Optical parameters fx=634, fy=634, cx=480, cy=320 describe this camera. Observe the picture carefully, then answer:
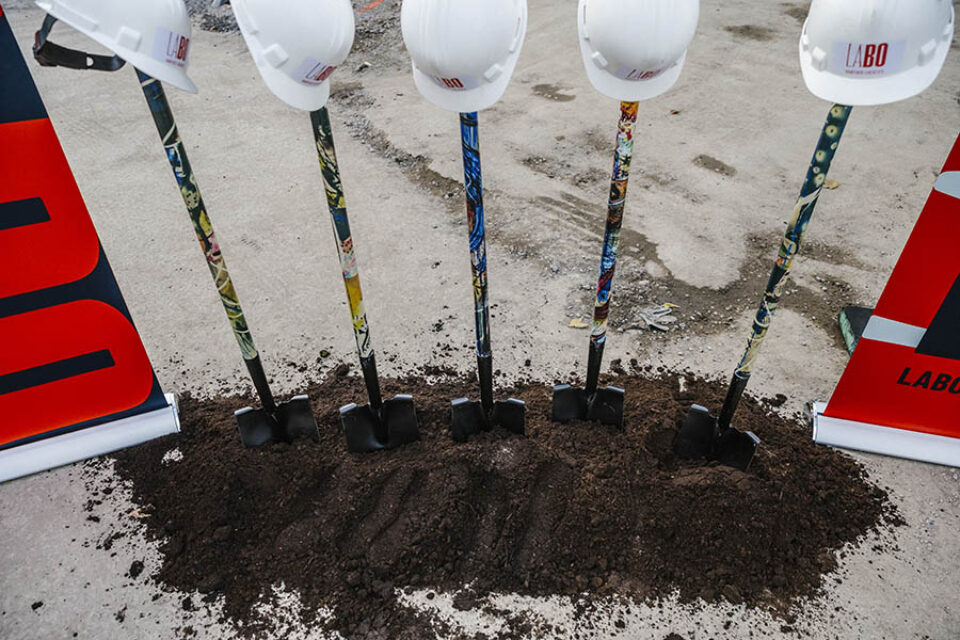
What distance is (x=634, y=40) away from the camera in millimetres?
1686

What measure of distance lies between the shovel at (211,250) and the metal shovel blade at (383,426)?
0.19 m

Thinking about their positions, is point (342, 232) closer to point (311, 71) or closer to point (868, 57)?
point (311, 71)

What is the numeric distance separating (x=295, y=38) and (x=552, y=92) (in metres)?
4.36

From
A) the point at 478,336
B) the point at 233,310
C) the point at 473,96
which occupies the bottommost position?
the point at 478,336

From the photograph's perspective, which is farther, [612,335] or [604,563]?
[612,335]

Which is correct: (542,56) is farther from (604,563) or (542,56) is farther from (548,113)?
(604,563)

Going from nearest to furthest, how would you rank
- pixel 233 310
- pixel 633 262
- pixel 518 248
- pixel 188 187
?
pixel 188 187
pixel 233 310
pixel 633 262
pixel 518 248

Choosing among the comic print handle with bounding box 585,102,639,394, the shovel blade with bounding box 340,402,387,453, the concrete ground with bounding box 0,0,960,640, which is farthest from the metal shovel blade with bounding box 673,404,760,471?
the shovel blade with bounding box 340,402,387,453

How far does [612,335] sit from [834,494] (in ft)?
4.01

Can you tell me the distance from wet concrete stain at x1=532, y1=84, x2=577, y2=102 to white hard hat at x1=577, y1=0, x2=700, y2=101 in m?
3.83

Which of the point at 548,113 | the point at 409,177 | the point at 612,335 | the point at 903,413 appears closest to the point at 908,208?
the point at 903,413

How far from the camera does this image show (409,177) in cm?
461

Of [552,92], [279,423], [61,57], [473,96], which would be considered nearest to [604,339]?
[473,96]

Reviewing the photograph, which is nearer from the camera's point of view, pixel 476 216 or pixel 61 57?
pixel 61 57
